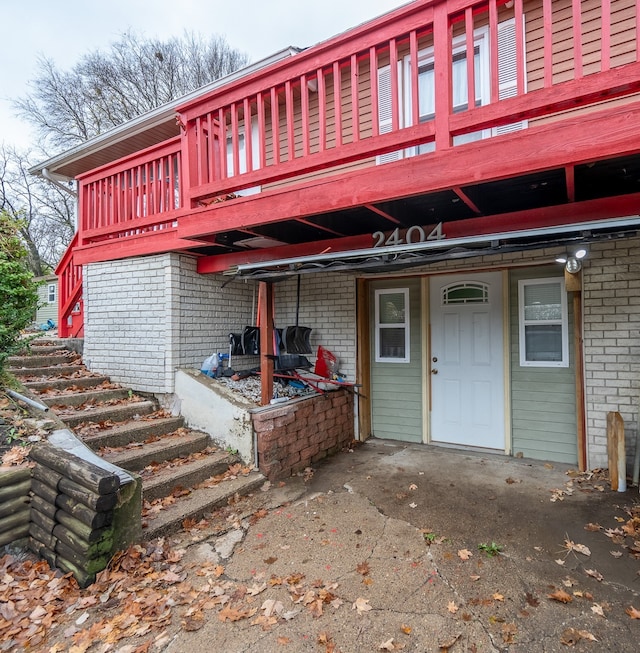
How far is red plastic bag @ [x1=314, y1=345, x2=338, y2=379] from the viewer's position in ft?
17.9

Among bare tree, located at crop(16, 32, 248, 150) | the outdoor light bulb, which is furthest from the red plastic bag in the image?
bare tree, located at crop(16, 32, 248, 150)

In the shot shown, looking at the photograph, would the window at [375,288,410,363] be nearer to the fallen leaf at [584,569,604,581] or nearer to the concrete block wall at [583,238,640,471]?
the concrete block wall at [583,238,640,471]

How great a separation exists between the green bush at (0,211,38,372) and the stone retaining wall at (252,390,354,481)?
Answer: 2.41 meters

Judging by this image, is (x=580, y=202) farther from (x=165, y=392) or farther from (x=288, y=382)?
(x=165, y=392)

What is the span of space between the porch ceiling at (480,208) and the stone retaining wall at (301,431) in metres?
1.88

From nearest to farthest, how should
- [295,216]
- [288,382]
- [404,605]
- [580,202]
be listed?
[404,605]
[580,202]
[295,216]
[288,382]

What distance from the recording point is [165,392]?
4.82m

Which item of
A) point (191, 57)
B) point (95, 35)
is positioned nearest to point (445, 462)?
point (191, 57)

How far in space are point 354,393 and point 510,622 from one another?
138 inches

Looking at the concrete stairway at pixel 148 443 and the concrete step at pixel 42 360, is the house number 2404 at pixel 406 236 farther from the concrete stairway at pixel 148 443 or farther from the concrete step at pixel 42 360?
the concrete step at pixel 42 360

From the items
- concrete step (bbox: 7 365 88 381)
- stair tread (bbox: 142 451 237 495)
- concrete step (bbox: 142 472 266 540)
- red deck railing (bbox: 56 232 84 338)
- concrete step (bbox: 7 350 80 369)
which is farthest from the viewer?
red deck railing (bbox: 56 232 84 338)

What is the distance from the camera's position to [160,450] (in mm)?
3955

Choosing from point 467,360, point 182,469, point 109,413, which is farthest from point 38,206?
point 467,360


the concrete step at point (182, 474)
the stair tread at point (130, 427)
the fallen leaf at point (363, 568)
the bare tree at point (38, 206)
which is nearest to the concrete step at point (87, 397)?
the stair tread at point (130, 427)
